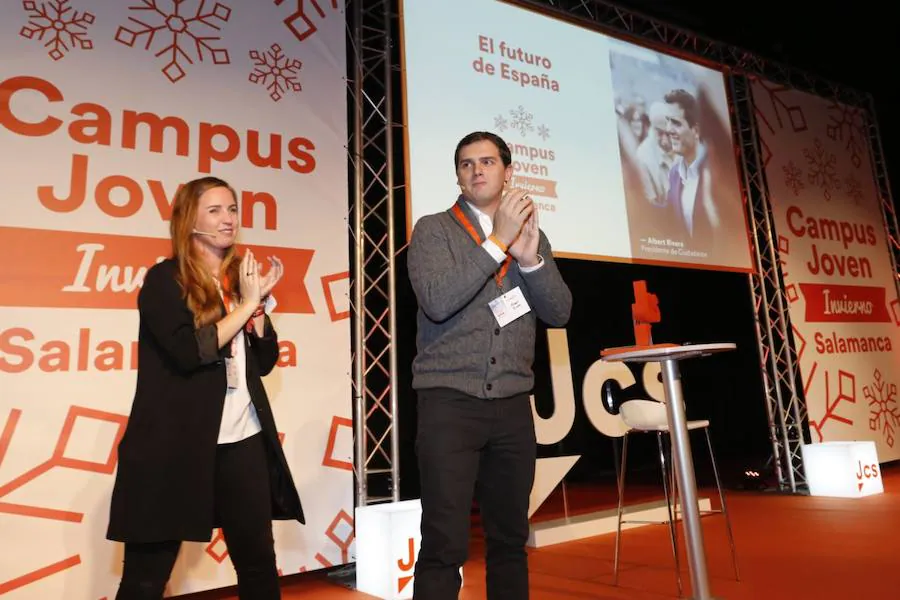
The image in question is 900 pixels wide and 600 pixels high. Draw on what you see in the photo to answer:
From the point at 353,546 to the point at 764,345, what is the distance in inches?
140

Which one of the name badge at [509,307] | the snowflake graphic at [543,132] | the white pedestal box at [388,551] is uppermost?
the snowflake graphic at [543,132]

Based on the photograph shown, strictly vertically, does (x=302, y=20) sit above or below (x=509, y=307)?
above

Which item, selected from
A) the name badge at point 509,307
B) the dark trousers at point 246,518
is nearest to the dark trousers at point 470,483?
the name badge at point 509,307

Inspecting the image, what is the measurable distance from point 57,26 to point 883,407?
6378 mm

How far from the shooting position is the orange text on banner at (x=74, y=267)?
8.36 ft

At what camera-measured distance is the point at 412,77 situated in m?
3.52

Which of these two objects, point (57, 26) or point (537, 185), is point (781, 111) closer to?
point (537, 185)

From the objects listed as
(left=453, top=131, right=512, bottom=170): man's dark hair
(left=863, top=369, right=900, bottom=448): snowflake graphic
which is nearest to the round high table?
(left=453, top=131, right=512, bottom=170): man's dark hair

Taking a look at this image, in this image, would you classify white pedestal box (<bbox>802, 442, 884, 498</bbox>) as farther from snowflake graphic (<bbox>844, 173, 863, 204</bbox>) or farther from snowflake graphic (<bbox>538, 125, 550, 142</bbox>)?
snowflake graphic (<bbox>538, 125, 550, 142</bbox>)

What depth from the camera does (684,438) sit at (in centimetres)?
204

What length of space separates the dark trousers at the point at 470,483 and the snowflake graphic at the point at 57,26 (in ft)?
8.00

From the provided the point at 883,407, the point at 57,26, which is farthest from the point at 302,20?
the point at 883,407

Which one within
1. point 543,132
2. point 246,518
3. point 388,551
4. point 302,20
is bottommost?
point 388,551

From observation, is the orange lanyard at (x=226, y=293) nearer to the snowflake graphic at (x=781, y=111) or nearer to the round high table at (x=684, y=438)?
the round high table at (x=684, y=438)
